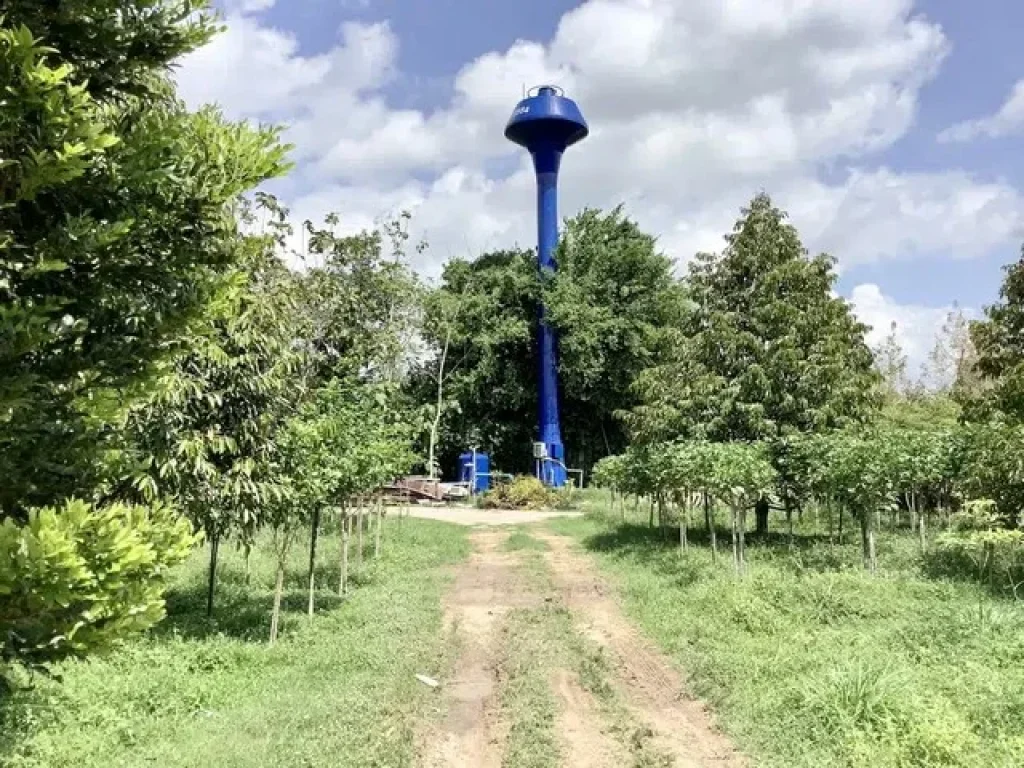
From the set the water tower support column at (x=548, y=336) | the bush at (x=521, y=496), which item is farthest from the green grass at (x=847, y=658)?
the water tower support column at (x=548, y=336)

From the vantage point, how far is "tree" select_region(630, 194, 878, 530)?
50.7 ft

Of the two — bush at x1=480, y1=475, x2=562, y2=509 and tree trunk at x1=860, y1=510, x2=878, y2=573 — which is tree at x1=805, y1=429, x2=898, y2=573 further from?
bush at x1=480, y1=475, x2=562, y2=509

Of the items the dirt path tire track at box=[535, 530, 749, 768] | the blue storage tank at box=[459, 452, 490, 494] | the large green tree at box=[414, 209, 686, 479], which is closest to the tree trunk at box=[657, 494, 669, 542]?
the dirt path tire track at box=[535, 530, 749, 768]

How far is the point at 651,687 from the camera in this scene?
7.78 m

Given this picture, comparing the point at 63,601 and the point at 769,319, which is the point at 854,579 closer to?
the point at 769,319

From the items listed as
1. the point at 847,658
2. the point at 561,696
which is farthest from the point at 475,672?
the point at 847,658

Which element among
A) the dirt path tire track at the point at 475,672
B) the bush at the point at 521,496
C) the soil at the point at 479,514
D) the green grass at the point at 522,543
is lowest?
the dirt path tire track at the point at 475,672

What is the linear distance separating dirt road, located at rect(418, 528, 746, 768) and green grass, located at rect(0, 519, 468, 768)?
409 millimetres

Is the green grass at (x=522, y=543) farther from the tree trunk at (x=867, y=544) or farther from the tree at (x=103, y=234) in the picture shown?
the tree at (x=103, y=234)

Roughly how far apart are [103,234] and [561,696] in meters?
5.60

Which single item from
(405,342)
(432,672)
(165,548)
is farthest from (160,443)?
(405,342)

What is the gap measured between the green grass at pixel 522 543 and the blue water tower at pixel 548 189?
507 inches

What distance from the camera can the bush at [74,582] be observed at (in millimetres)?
3484

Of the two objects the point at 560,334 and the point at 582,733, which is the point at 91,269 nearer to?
the point at 582,733
